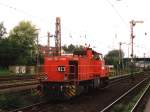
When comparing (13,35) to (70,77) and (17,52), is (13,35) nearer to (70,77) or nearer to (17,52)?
(17,52)

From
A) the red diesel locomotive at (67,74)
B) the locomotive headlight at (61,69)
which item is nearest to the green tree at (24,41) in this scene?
the red diesel locomotive at (67,74)

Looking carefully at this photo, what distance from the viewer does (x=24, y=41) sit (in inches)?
3942

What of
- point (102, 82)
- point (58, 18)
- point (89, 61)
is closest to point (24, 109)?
point (89, 61)

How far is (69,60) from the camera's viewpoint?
69.2 ft

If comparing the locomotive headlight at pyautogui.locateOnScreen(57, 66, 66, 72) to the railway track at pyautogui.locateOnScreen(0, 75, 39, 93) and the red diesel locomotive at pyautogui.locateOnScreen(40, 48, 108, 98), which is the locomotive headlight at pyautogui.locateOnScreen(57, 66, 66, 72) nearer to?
the red diesel locomotive at pyautogui.locateOnScreen(40, 48, 108, 98)

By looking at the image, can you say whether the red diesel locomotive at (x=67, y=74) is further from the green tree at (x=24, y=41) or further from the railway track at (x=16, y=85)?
the green tree at (x=24, y=41)

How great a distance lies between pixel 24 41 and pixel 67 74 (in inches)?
3183

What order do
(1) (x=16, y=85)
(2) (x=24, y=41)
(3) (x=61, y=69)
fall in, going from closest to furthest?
(3) (x=61, y=69) → (1) (x=16, y=85) → (2) (x=24, y=41)

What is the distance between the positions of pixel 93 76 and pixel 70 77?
436 centimetres

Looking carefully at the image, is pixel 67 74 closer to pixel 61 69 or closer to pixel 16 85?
pixel 61 69

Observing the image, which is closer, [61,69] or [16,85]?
[61,69]

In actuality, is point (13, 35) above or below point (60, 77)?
above

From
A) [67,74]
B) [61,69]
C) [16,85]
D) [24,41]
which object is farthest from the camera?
[24,41]

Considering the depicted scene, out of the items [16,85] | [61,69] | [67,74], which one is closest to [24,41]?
[16,85]
